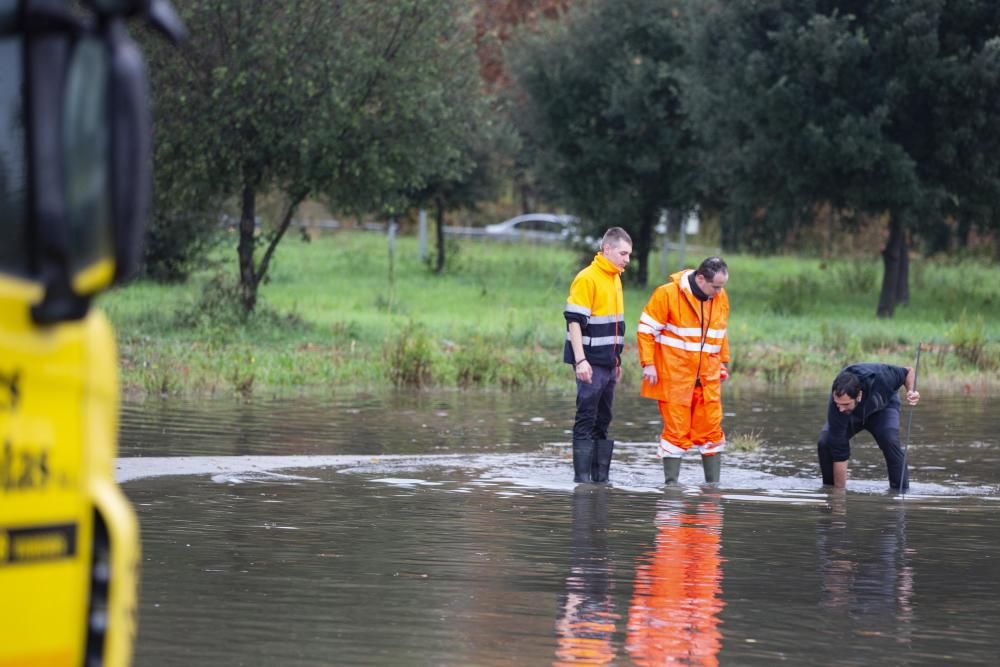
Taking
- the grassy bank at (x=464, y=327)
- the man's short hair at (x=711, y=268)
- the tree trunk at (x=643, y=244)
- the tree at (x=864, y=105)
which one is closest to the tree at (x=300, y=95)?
the grassy bank at (x=464, y=327)

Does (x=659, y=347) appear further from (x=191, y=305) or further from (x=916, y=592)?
(x=191, y=305)

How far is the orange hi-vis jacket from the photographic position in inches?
537

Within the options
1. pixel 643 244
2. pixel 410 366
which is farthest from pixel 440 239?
pixel 410 366

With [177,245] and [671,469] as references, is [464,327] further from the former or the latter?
[671,469]

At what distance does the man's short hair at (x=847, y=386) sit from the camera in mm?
13023

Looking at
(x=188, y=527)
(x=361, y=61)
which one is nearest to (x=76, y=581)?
(x=188, y=527)

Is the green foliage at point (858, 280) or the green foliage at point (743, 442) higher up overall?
the green foliage at point (858, 280)

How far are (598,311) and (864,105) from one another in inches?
917

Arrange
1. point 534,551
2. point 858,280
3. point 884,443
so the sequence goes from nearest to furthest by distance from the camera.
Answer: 1. point 534,551
2. point 884,443
3. point 858,280

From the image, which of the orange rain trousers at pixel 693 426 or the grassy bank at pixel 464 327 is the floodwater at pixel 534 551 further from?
the grassy bank at pixel 464 327

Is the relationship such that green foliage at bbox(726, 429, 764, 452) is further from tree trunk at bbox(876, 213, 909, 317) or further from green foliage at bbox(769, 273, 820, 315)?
tree trunk at bbox(876, 213, 909, 317)

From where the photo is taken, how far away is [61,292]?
4406 millimetres

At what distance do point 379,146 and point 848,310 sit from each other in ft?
40.6

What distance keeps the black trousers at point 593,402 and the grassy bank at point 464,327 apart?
23.4 feet
